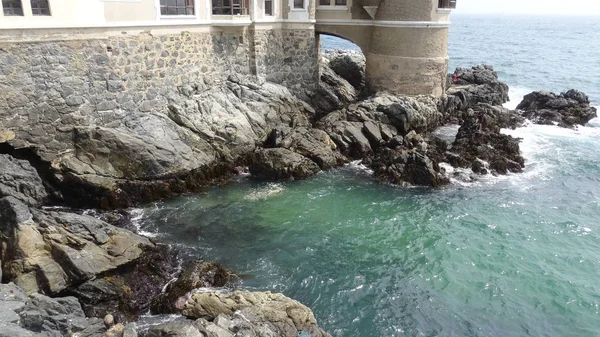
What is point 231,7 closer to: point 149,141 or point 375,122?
point 149,141

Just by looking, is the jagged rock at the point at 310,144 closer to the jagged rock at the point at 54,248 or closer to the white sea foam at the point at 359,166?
the white sea foam at the point at 359,166

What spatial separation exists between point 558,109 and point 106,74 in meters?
31.7

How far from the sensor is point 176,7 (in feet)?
74.0

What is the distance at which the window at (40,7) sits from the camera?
56.7 feet

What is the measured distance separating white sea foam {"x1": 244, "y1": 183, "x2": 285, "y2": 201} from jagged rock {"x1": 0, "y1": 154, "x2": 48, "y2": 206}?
27.5ft

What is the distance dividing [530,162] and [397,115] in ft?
25.9

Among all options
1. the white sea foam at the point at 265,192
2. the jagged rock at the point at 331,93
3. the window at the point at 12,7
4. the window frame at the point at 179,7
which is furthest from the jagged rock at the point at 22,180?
the jagged rock at the point at 331,93

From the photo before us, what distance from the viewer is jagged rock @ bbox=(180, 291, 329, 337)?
36.7 feet

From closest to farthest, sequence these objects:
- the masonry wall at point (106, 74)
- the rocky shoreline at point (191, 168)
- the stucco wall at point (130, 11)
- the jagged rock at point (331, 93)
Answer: the rocky shoreline at point (191, 168) < the masonry wall at point (106, 74) < the stucco wall at point (130, 11) < the jagged rock at point (331, 93)

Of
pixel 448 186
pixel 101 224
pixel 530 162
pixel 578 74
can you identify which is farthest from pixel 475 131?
pixel 578 74

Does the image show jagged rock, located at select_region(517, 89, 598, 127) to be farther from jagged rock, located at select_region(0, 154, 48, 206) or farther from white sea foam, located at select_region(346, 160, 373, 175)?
jagged rock, located at select_region(0, 154, 48, 206)

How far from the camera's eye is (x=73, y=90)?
62.6 feet

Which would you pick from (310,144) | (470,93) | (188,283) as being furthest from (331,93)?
(188,283)

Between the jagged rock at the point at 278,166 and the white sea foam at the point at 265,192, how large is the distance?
27.2 inches
